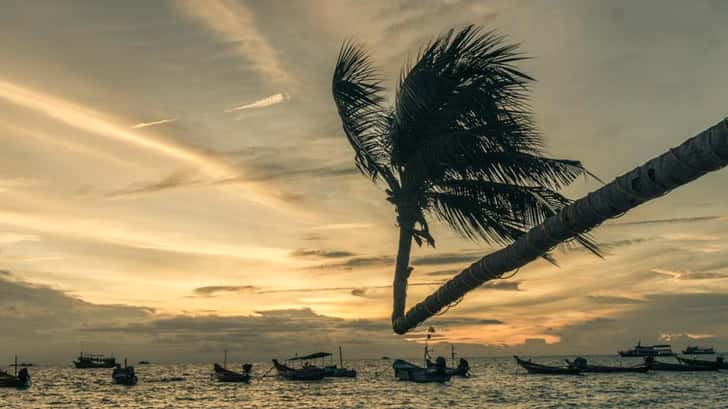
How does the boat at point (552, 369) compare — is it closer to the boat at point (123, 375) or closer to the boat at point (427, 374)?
the boat at point (427, 374)

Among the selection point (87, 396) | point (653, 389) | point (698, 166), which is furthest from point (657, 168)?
point (87, 396)

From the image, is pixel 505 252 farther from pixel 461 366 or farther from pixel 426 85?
pixel 461 366

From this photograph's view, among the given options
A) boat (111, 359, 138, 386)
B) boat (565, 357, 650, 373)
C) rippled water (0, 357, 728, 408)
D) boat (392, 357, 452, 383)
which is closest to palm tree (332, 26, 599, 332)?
rippled water (0, 357, 728, 408)

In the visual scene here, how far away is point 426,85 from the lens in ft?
23.6

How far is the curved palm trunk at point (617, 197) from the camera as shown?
325cm

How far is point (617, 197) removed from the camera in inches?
160

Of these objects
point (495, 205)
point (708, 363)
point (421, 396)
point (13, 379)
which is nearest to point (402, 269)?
point (495, 205)

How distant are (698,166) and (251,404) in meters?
79.8

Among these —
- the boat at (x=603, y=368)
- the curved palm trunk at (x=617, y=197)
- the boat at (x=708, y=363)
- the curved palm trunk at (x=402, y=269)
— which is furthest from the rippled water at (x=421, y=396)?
the curved palm trunk at (x=617, y=197)

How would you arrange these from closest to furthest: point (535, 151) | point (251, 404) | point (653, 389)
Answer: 1. point (535, 151)
2. point (251, 404)
3. point (653, 389)

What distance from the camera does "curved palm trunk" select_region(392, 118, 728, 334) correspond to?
325 centimetres

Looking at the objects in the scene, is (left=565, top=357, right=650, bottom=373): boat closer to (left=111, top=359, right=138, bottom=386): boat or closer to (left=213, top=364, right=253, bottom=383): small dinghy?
(left=213, top=364, right=253, bottom=383): small dinghy

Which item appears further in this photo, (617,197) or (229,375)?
(229,375)

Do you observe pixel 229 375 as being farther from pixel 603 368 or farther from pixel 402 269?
pixel 402 269
